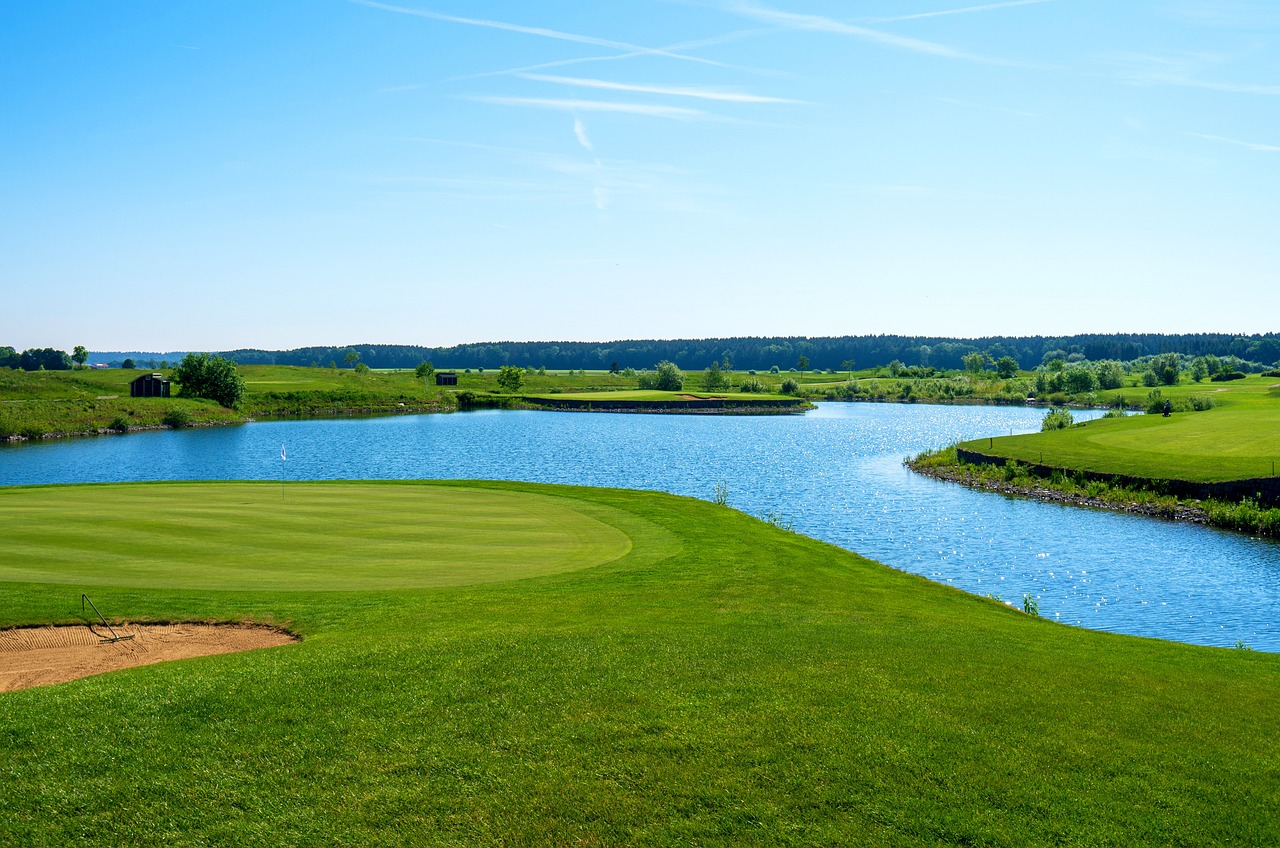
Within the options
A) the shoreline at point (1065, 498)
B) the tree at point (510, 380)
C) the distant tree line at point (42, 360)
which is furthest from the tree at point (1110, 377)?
the distant tree line at point (42, 360)

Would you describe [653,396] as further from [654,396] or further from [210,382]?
[210,382]

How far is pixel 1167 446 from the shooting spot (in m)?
50.2

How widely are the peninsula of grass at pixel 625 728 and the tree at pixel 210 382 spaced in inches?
4225

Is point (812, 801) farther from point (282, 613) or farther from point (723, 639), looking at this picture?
point (282, 613)

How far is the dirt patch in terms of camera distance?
37.7 ft

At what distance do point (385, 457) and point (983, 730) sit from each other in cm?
6270

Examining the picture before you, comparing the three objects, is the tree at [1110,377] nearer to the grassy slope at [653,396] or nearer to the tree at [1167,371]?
the tree at [1167,371]

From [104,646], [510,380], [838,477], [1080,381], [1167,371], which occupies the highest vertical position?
[1167,371]

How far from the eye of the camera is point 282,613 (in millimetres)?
13938

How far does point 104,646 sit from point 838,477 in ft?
154

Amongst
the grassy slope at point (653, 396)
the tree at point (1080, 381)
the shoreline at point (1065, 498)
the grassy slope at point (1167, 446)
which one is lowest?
the shoreline at point (1065, 498)

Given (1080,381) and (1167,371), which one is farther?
(1080,381)

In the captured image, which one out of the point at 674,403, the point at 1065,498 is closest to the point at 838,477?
the point at 1065,498

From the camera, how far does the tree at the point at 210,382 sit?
114m
